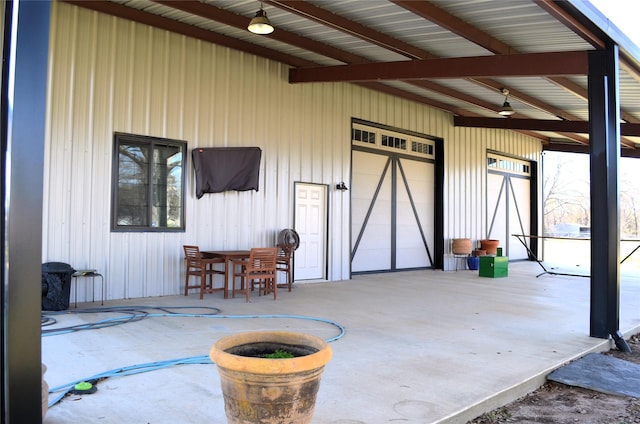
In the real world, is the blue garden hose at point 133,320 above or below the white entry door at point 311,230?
below

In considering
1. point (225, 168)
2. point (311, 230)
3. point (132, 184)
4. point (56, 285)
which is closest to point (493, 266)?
point (311, 230)

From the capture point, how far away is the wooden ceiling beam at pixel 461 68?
5961 mm

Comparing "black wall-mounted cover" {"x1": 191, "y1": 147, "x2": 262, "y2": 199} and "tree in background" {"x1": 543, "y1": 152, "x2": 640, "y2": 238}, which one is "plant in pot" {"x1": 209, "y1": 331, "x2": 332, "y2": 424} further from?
"tree in background" {"x1": 543, "y1": 152, "x2": 640, "y2": 238}

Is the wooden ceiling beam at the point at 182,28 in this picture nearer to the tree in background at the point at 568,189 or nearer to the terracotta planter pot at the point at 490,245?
the terracotta planter pot at the point at 490,245

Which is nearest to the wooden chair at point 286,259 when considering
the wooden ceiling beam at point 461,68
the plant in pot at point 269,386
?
the wooden ceiling beam at point 461,68

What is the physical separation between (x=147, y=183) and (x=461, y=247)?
7.74 meters

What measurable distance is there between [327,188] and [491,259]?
3911 mm

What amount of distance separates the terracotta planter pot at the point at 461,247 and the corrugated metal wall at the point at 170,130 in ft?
11.8

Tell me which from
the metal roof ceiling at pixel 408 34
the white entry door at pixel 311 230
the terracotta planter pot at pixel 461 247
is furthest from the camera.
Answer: the terracotta planter pot at pixel 461 247

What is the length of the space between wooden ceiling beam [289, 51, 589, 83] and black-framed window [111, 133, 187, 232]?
2.71 metres

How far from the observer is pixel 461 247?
39.2ft

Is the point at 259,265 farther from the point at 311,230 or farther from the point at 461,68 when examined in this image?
the point at 461,68

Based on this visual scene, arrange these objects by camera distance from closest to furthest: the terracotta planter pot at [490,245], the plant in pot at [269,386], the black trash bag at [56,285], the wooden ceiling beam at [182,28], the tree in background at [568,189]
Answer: the plant in pot at [269,386], the black trash bag at [56,285], the wooden ceiling beam at [182,28], the terracotta planter pot at [490,245], the tree in background at [568,189]

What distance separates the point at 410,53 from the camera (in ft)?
25.2
